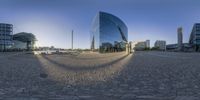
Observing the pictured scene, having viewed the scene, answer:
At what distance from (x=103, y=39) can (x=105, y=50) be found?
15.5 feet

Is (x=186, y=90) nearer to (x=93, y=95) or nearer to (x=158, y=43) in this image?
(x=93, y=95)

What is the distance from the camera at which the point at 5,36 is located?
125562 mm

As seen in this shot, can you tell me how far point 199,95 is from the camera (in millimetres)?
6590

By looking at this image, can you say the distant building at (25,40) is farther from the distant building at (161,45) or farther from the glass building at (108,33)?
the distant building at (161,45)


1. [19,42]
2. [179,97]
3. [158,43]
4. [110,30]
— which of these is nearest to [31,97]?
[179,97]

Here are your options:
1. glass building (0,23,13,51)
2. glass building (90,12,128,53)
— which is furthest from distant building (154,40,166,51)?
glass building (0,23,13,51)

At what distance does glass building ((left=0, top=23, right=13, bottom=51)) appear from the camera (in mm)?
122669

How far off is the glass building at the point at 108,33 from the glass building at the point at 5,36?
149ft

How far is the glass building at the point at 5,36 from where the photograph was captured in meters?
123

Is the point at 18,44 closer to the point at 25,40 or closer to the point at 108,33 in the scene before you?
the point at 25,40

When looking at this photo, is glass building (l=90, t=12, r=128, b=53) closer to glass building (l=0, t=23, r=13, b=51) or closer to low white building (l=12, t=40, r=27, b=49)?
glass building (l=0, t=23, r=13, b=51)

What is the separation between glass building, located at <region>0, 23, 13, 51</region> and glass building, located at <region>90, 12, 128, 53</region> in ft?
149

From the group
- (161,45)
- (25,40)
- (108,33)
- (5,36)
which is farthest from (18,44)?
(161,45)

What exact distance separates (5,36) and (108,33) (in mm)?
52349
